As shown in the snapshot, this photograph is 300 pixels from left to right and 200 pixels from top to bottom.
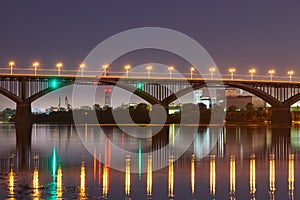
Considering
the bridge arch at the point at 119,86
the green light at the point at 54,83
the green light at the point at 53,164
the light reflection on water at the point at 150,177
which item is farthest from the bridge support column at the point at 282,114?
the green light at the point at 53,164

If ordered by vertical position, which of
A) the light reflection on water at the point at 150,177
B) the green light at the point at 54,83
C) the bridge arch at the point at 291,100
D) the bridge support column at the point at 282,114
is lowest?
the light reflection on water at the point at 150,177

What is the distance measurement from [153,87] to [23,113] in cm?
2590

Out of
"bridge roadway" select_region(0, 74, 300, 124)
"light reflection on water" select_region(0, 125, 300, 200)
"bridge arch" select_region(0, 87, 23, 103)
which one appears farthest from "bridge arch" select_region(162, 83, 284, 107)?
"light reflection on water" select_region(0, 125, 300, 200)

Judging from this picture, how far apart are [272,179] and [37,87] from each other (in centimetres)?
9112

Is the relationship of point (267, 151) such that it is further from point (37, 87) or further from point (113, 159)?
point (37, 87)

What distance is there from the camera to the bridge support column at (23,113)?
363ft

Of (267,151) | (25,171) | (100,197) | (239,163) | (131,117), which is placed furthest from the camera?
(131,117)

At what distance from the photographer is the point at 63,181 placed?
24531 millimetres

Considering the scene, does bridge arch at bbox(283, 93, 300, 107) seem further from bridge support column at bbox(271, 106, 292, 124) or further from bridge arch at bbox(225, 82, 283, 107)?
bridge arch at bbox(225, 82, 283, 107)

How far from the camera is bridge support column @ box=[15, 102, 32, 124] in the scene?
363 ft

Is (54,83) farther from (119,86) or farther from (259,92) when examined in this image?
(259,92)

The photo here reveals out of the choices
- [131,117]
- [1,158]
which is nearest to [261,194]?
[1,158]

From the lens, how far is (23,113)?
112750 mm

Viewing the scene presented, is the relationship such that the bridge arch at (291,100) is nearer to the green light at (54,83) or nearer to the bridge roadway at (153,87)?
the bridge roadway at (153,87)
